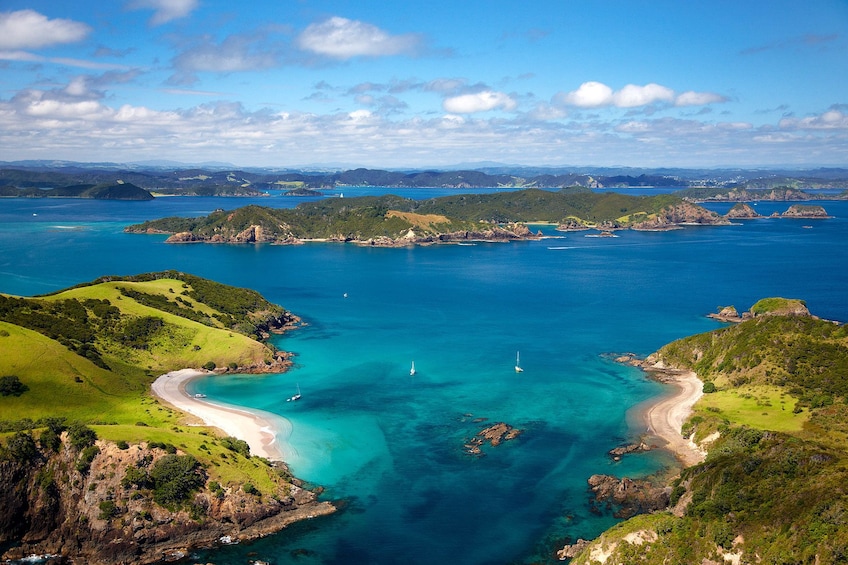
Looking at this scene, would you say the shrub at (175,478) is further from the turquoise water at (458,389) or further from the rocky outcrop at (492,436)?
the rocky outcrop at (492,436)

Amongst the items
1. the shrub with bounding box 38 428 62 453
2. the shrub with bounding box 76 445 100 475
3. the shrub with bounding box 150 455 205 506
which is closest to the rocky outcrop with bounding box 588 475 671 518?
the shrub with bounding box 150 455 205 506

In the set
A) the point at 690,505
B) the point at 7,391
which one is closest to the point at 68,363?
the point at 7,391

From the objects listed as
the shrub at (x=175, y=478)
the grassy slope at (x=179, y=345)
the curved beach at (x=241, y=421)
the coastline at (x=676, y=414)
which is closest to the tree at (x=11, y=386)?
the curved beach at (x=241, y=421)

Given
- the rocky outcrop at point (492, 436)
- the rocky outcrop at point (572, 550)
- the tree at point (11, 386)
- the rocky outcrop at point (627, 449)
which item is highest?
the tree at point (11, 386)

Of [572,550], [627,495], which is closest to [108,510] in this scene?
[572,550]

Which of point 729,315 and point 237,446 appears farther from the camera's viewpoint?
point 729,315

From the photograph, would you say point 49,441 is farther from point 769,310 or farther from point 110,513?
point 769,310

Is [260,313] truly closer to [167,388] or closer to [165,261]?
[167,388]
